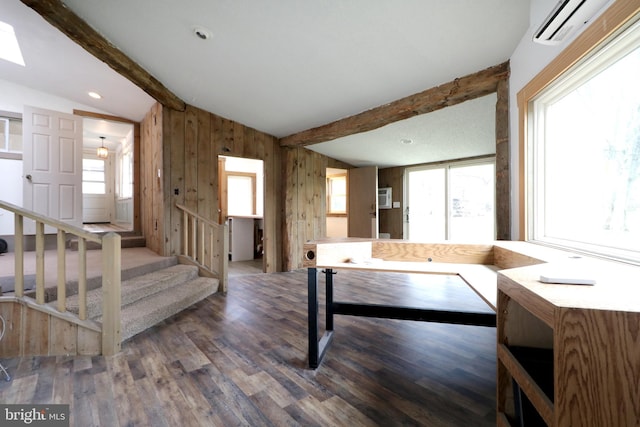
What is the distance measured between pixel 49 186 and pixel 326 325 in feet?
15.0

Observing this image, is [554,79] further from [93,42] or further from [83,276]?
[93,42]

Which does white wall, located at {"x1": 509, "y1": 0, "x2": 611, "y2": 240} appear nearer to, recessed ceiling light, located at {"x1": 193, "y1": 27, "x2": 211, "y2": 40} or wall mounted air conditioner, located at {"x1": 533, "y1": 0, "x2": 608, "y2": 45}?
wall mounted air conditioner, located at {"x1": 533, "y1": 0, "x2": 608, "y2": 45}

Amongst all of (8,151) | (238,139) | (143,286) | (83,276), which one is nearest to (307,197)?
(238,139)

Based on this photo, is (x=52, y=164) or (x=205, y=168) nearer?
(x=205, y=168)

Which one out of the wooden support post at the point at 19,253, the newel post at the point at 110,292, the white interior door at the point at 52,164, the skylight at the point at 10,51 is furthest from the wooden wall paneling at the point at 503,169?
the white interior door at the point at 52,164

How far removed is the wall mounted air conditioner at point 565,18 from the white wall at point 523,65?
0.67 feet

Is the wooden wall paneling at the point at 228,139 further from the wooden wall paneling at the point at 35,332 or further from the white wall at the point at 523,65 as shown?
the white wall at the point at 523,65

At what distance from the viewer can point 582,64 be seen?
4.62ft

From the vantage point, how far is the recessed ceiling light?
2292mm

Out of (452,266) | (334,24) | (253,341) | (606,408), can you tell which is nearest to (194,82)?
(334,24)

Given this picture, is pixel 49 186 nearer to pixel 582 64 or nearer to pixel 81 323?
pixel 81 323

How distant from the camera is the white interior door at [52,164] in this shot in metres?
4.01

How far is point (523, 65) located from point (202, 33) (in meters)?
2.44

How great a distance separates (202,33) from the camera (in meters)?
2.34
